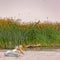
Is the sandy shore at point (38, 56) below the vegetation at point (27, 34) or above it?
below

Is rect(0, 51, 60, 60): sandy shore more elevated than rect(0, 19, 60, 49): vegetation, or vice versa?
rect(0, 19, 60, 49): vegetation

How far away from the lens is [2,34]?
6.86 feet

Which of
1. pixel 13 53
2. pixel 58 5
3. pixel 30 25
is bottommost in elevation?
pixel 13 53

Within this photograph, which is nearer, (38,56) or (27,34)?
(38,56)

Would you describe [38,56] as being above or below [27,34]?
below

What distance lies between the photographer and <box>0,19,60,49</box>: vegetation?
81.3 inches

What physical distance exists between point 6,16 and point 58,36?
526mm

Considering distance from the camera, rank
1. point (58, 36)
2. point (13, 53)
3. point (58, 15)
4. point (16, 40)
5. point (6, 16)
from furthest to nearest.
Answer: point (58, 15) → point (6, 16) → point (58, 36) → point (16, 40) → point (13, 53)

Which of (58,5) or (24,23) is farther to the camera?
(58,5)

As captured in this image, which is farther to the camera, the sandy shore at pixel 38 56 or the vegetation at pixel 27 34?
the vegetation at pixel 27 34

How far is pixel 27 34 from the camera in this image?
6.95 feet

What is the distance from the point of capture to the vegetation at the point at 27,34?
6.77 feet

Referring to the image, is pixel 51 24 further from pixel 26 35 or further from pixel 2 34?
pixel 2 34

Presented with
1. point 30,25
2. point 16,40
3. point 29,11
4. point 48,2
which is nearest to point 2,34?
point 16,40
